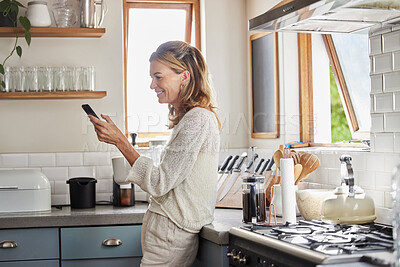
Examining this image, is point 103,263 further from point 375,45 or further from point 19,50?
point 375,45

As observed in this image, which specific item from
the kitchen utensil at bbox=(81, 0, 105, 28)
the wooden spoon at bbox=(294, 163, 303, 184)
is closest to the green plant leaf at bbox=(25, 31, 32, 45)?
the kitchen utensil at bbox=(81, 0, 105, 28)

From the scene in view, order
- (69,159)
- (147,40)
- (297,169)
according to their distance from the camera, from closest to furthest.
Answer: (297,169) < (69,159) < (147,40)

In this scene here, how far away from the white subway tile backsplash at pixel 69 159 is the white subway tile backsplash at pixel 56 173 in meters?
0.04

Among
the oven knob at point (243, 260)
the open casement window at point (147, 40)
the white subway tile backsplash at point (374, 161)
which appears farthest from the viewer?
the open casement window at point (147, 40)

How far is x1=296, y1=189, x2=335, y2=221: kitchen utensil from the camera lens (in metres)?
2.90

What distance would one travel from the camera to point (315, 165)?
3188 mm

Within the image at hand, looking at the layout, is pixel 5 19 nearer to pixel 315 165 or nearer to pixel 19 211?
pixel 19 211

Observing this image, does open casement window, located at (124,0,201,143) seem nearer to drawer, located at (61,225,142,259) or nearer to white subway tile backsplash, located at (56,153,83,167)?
white subway tile backsplash, located at (56,153,83,167)

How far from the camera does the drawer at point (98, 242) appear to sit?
134 inches

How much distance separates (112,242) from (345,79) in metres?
1.71

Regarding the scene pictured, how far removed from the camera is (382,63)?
284 centimetres

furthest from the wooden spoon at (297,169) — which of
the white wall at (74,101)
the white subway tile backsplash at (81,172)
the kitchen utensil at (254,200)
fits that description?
the white subway tile backsplash at (81,172)

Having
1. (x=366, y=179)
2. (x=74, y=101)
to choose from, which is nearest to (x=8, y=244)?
(x=74, y=101)

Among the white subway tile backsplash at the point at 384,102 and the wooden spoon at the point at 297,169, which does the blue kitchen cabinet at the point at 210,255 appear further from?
the white subway tile backsplash at the point at 384,102
